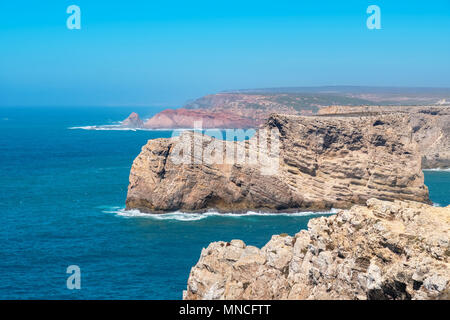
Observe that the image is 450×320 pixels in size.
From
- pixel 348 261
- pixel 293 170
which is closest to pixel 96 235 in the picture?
pixel 293 170

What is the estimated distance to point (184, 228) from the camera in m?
66.8

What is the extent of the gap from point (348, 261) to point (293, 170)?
5266 cm

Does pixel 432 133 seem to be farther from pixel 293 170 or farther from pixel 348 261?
pixel 348 261

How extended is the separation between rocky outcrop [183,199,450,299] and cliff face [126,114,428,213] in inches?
1539

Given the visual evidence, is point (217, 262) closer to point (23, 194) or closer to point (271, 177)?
point (271, 177)

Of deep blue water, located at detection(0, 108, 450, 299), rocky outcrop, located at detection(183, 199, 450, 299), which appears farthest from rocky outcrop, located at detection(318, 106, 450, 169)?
rocky outcrop, located at detection(183, 199, 450, 299)

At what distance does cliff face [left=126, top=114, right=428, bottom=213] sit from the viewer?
2916 inches

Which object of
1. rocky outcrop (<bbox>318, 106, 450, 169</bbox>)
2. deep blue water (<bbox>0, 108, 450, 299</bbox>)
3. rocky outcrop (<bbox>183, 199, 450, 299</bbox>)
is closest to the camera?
rocky outcrop (<bbox>183, 199, 450, 299</bbox>)

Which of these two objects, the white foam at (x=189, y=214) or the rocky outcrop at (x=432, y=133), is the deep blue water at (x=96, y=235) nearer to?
the white foam at (x=189, y=214)

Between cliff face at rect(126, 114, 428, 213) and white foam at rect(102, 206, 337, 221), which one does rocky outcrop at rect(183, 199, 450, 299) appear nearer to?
white foam at rect(102, 206, 337, 221)

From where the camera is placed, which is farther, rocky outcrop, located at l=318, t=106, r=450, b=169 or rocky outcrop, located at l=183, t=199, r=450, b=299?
rocky outcrop, located at l=318, t=106, r=450, b=169

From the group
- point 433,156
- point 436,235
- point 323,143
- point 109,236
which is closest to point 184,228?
point 109,236

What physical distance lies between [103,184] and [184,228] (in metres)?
31.4

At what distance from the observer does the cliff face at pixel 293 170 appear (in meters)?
74.1
